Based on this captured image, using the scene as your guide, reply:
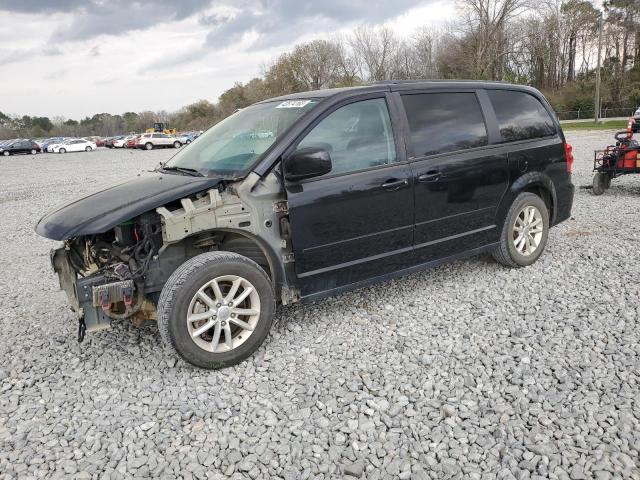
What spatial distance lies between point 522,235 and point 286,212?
2.77 meters

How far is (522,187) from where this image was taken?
192 inches

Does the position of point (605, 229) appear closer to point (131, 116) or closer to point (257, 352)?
point (257, 352)

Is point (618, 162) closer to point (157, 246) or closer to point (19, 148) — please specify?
point (157, 246)

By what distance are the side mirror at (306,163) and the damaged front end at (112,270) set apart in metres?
0.96

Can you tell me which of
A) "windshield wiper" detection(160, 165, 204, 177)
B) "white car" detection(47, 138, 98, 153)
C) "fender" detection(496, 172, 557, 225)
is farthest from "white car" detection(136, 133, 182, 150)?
"fender" detection(496, 172, 557, 225)

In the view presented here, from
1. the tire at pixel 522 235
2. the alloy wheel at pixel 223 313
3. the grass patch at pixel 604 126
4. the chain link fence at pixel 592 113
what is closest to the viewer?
the alloy wheel at pixel 223 313

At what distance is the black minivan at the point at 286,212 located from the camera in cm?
330

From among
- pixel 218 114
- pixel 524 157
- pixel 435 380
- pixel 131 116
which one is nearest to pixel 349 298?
pixel 435 380

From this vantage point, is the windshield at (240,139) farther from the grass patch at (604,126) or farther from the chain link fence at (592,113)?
the chain link fence at (592,113)

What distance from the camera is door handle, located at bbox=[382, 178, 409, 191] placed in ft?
12.9

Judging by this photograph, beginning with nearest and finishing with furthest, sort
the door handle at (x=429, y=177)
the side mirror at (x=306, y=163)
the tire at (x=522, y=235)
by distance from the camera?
the side mirror at (x=306, y=163)
the door handle at (x=429, y=177)
the tire at (x=522, y=235)

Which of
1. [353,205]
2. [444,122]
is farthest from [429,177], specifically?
[353,205]

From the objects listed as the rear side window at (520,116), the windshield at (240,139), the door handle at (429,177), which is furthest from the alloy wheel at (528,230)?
the windshield at (240,139)

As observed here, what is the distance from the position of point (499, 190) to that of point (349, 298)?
1.77m
